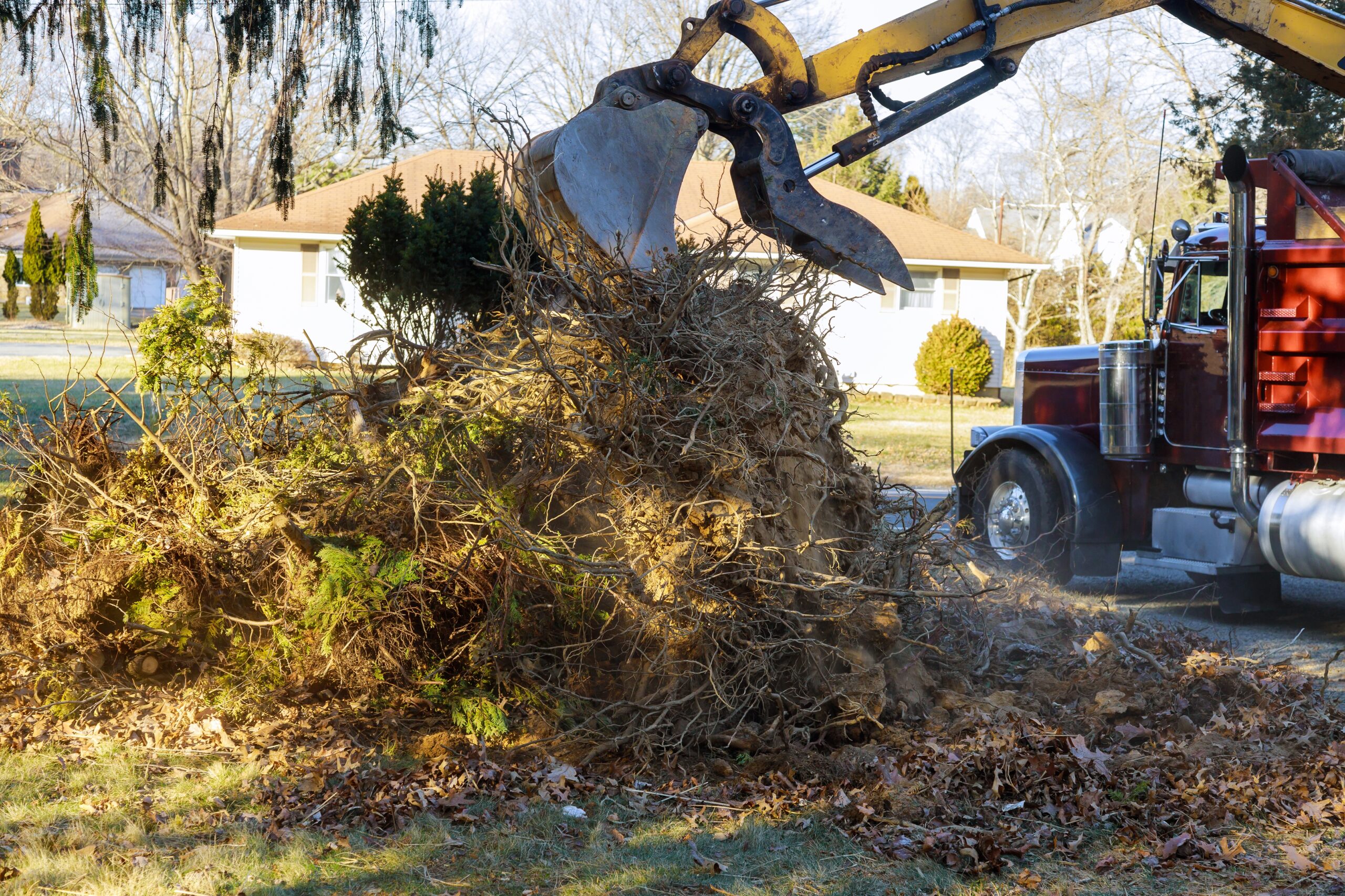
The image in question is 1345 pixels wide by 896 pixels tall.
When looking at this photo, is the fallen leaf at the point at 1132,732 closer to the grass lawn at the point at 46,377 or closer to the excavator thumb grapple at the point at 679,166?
the excavator thumb grapple at the point at 679,166

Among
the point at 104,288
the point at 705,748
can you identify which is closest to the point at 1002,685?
the point at 705,748

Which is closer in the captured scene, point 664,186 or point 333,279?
point 664,186

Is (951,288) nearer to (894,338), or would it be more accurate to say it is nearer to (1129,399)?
(894,338)

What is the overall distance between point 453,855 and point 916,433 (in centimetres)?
1733

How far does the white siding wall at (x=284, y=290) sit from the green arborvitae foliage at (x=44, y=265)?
19090 millimetres

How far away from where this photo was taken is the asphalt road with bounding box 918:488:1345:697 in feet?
24.7

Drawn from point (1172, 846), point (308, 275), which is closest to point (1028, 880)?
point (1172, 846)

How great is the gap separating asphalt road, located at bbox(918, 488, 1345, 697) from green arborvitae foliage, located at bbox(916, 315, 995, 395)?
16737 millimetres

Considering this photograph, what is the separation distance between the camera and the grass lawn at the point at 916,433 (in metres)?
15.8

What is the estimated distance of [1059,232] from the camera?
4806 cm

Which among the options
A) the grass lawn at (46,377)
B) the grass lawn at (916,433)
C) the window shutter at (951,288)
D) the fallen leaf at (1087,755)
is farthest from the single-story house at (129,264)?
the fallen leaf at (1087,755)

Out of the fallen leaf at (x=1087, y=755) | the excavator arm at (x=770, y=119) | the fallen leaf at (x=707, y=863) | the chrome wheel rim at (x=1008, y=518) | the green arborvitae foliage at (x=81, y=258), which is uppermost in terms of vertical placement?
the excavator arm at (x=770, y=119)

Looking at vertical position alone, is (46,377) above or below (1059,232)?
below

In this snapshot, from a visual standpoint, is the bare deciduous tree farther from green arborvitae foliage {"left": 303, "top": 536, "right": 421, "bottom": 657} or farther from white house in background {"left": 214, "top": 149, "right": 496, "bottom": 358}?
white house in background {"left": 214, "top": 149, "right": 496, "bottom": 358}
